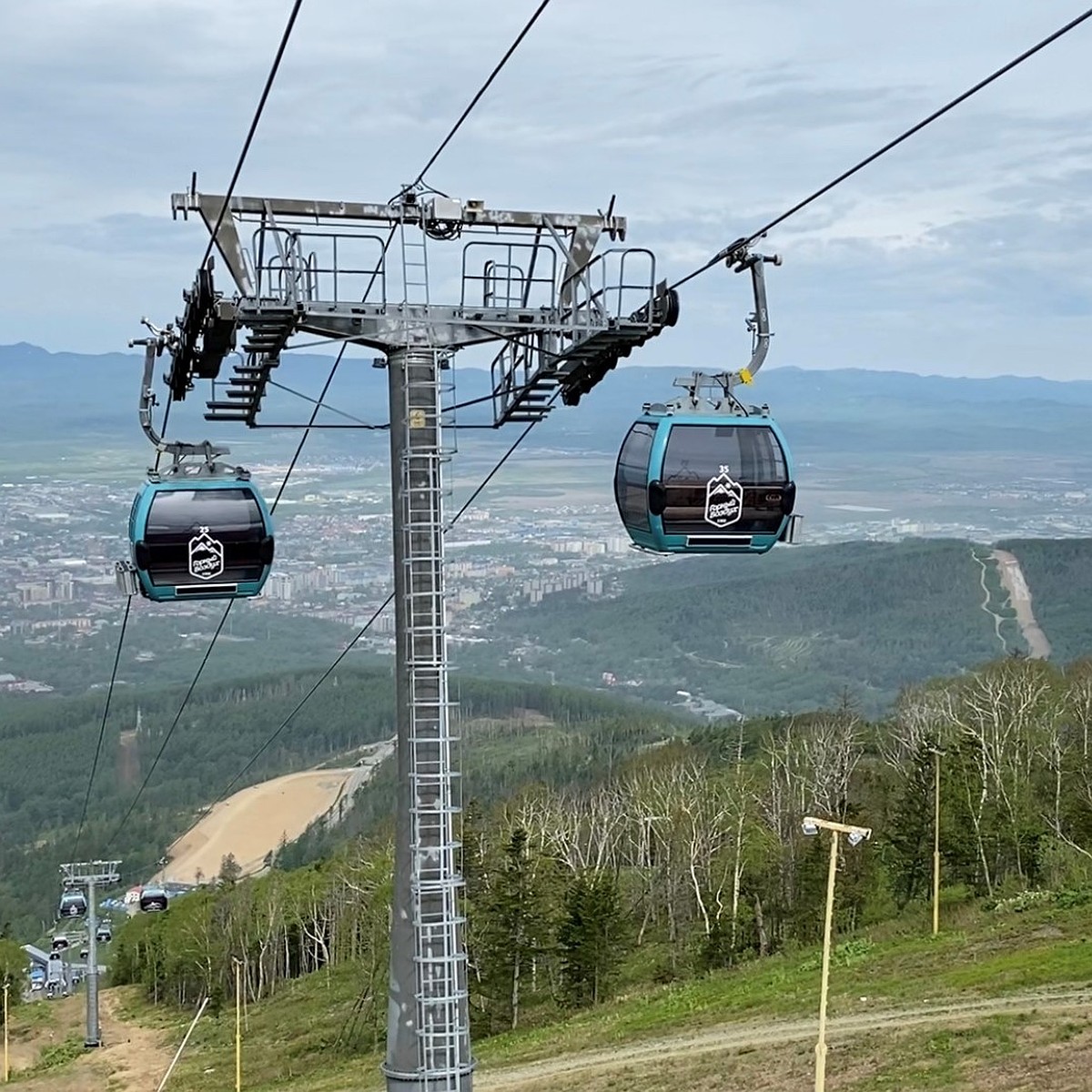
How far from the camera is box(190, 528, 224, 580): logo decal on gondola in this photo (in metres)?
13.4

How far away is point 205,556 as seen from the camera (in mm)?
13453

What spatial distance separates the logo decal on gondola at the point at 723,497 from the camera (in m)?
Result: 12.3

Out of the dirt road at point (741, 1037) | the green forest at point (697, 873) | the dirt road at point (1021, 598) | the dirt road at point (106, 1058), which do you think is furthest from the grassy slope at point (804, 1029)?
the dirt road at point (1021, 598)

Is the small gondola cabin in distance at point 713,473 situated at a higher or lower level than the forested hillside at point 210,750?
higher

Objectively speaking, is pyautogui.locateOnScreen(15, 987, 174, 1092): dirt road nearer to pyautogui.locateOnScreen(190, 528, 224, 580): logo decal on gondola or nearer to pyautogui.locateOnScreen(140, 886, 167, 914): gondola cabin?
pyautogui.locateOnScreen(140, 886, 167, 914): gondola cabin

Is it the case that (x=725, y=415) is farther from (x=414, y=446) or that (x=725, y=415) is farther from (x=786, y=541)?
(x=414, y=446)

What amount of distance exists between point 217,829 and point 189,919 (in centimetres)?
6246

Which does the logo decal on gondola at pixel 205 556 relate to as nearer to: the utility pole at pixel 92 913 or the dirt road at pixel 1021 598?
the utility pole at pixel 92 913

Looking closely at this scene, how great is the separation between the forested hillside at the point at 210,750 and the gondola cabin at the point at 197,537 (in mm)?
86117

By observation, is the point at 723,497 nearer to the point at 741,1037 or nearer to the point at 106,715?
the point at 741,1037

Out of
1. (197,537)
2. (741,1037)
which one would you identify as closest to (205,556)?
(197,537)

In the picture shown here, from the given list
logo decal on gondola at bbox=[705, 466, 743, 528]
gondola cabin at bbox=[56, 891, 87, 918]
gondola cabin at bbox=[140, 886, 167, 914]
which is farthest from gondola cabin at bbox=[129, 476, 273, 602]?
gondola cabin at bbox=[56, 891, 87, 918]

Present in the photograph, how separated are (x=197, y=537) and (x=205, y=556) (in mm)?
177

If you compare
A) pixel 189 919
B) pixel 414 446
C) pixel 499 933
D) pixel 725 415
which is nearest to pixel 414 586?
pixel 414 446
